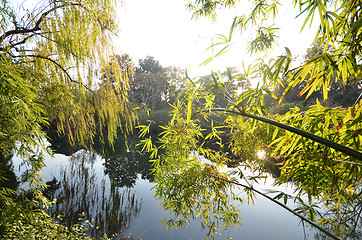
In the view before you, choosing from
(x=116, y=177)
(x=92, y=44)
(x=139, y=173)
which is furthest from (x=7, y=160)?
(x=92, y=44)

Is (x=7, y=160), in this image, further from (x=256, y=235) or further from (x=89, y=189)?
(x=256, y=235)

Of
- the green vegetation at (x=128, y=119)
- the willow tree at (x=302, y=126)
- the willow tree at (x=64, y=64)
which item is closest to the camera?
the willow tree at (x=302, y=126)

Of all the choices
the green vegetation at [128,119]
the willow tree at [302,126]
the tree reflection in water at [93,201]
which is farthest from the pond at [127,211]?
the willow tree at [302,126]

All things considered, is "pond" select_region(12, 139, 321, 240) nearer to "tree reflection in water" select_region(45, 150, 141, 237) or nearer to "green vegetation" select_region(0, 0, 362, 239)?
"tree reflection in water" select_region(45, 150, 141, 237)

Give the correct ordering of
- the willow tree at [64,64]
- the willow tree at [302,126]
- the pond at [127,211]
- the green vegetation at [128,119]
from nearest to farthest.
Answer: the willow tree at [302,126], the green vegetation at [128,119], the willow tree at [64,64], the pond at [127,211]

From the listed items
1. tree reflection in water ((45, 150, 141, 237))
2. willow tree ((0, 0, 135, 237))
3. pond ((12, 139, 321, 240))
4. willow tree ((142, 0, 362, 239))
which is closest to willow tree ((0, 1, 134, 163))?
willow tree ((0, 0, 135, 237))

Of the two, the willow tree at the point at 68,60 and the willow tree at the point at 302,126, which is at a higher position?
the willow tree at the point at 68,60

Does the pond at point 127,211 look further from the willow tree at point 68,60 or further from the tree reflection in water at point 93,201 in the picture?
the willow tree at point 68,60

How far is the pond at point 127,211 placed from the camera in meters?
3.09

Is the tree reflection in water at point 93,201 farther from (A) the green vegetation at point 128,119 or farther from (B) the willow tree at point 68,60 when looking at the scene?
(B) the willow tree at point 68,60

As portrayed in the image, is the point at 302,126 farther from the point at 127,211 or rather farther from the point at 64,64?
the point at 127,211

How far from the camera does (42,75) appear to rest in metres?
1.56

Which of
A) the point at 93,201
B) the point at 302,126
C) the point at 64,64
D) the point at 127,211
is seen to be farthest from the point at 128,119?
the point at 93,201

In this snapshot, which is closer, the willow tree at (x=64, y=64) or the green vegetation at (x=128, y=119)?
the green vegetation at (x=128, y=119)
